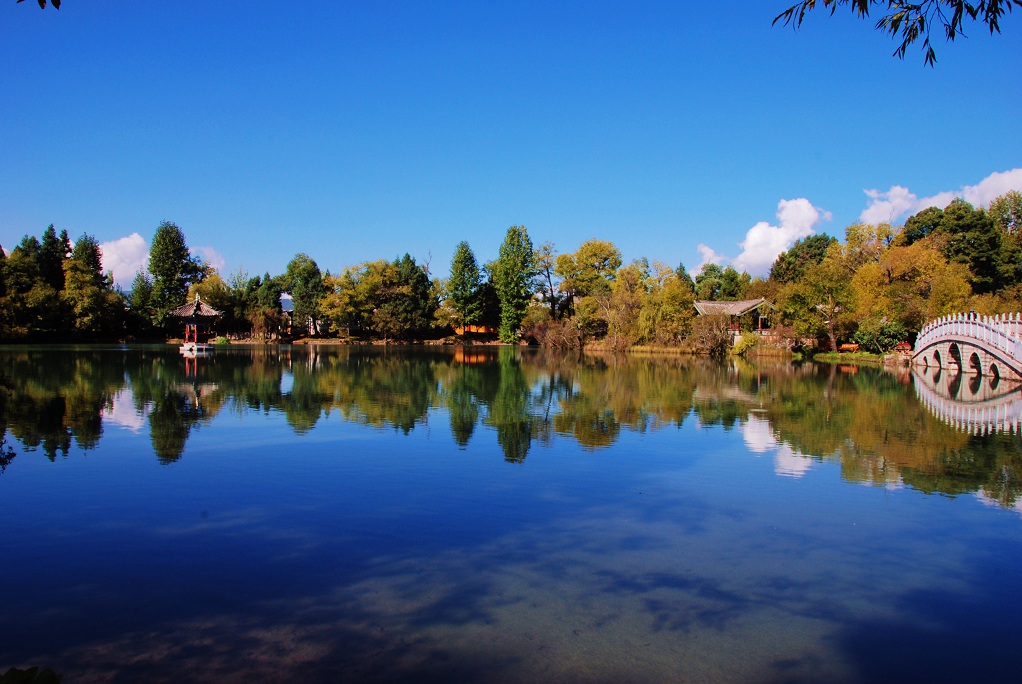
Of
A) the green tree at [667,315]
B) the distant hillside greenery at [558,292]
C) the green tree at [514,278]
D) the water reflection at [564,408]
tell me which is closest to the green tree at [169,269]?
the distant hillside greenery at [558,292]

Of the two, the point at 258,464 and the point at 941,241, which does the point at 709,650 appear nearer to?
the point at 258,464

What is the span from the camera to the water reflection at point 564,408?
1083 centimetres

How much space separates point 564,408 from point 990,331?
65.6 ft

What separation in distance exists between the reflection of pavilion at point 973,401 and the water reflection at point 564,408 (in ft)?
0.34

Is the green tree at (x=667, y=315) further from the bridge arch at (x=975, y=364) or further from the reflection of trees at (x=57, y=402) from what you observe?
the reflection of trees at (x=57, y=402)

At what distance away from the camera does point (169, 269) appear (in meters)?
64.2

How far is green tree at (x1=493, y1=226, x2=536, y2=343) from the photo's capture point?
61312 mm

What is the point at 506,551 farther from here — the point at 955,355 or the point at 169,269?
the point at 169,269

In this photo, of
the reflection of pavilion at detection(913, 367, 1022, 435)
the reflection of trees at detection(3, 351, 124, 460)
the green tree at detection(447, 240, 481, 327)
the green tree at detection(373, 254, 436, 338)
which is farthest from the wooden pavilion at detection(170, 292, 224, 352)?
the reflection of pavilion at detection(913, 367, 1022, 435)

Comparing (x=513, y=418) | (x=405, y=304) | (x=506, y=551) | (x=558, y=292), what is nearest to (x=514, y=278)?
(x=558, y=292)

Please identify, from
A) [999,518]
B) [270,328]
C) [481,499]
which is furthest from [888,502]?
[270,328]

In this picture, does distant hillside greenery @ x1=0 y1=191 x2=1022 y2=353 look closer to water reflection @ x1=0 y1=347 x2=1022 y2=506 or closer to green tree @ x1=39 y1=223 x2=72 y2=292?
green tree @ x1=39 y1=223 x2=72 y2=292

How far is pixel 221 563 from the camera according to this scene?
560 centimetres

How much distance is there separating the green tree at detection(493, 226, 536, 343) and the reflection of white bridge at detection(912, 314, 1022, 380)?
112 ft
